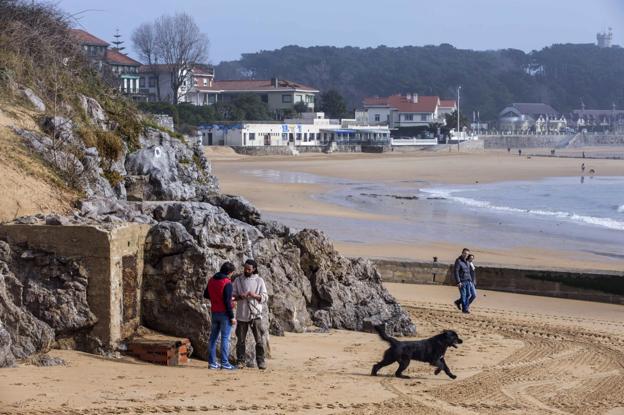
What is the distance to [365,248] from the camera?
23.8 m

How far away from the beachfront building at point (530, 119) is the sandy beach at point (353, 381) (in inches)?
5645

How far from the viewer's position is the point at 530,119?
17025 cm

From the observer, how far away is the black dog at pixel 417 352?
9.98m

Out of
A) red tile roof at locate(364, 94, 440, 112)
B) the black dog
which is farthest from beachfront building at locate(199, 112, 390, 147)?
the black dog

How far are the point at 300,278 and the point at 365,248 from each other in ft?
36.8

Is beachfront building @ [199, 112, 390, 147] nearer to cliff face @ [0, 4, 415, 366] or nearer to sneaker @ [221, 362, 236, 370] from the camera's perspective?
cliff face @ [0, 4, 415, 366]

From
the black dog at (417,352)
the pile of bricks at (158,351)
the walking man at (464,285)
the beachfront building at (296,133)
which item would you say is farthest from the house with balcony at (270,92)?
the pile of bricks at (158,351)

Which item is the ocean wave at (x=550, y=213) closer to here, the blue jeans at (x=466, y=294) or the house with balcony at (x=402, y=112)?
the blue jeans at (x=466, y=294)

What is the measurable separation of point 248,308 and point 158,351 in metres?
0.96

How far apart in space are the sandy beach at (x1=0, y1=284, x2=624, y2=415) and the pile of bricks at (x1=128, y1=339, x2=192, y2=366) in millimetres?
117

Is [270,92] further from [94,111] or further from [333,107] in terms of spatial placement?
[94,111]

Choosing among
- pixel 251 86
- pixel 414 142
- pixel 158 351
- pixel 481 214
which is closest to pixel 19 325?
pixel 158 351

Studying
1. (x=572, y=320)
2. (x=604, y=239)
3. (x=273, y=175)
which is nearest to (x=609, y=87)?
(x=273, y=175)

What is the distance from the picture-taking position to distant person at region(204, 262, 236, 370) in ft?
31.5
